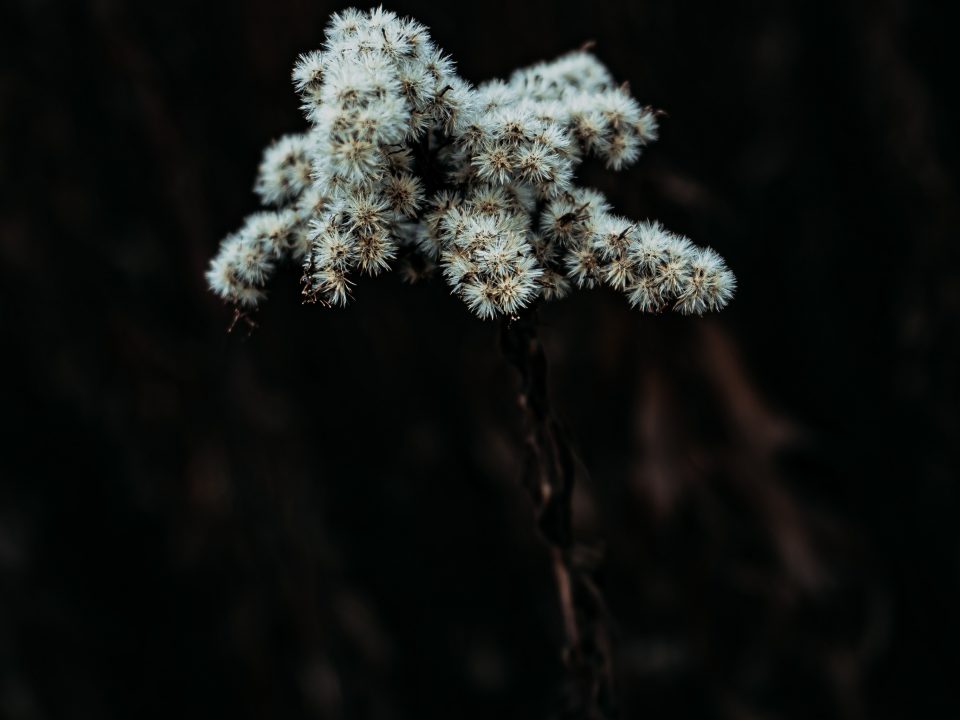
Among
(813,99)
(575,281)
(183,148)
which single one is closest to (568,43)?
(813,99)

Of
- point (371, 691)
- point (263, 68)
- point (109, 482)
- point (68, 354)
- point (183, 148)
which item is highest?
point (263, 68)

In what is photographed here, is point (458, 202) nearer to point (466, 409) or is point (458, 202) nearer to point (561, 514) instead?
point (561, 514)

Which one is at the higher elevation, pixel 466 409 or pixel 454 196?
pixel 466 409

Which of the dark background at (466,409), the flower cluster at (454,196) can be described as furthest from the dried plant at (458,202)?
the dark background at (466,409)

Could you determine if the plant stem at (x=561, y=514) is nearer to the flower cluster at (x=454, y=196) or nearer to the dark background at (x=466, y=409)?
the flower cluster at (x=454, y=196)

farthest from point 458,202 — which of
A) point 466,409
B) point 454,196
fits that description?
point 466,409

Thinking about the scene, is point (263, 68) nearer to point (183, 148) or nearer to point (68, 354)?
point (183, 148)
